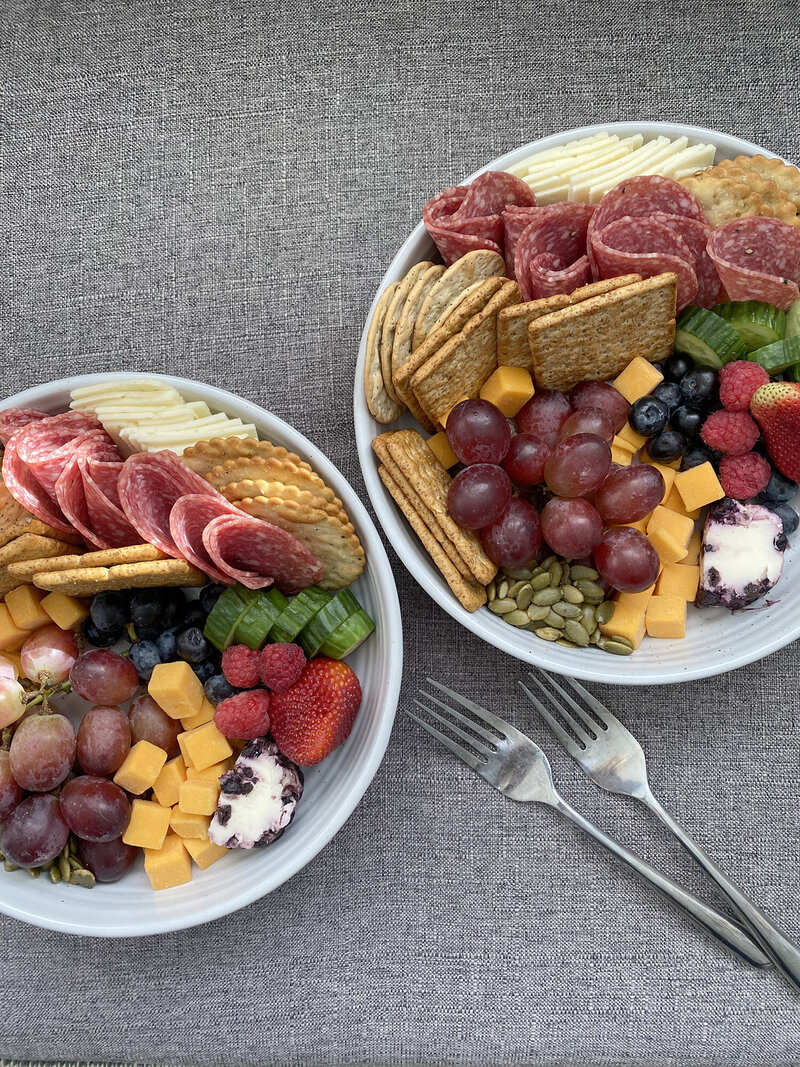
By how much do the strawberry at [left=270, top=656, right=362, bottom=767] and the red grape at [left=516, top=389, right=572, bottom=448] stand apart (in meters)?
0.39

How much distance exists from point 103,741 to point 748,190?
3.38 feet

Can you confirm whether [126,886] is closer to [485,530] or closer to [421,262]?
[485,530]

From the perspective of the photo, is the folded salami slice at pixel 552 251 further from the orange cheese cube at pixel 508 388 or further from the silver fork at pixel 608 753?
the silver fork at pixel 608 753

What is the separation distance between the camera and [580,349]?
3.19 feet

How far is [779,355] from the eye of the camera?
96cm

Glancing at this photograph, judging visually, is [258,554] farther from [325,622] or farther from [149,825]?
[149,825]

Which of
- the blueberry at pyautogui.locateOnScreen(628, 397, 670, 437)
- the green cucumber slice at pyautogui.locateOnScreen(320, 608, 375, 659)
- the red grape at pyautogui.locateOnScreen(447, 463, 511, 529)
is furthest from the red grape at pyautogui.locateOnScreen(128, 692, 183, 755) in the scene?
the blueberry at pyautogui.locateOnScreen(628, 397, 670, 437)

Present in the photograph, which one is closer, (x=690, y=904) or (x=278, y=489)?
(x=278, y=489)

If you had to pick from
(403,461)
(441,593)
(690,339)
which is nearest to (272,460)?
(403,461)

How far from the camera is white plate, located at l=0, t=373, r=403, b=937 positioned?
3.30ft

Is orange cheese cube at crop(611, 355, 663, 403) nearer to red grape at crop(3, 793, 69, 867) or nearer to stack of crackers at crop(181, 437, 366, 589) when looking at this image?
stack of crackers at crop(181, 437, 366, 589)

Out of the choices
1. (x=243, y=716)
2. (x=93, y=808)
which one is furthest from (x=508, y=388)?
(x=93, y=808)

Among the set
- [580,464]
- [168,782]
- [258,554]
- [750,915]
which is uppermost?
[580,464]

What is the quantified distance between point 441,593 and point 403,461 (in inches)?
6.7
